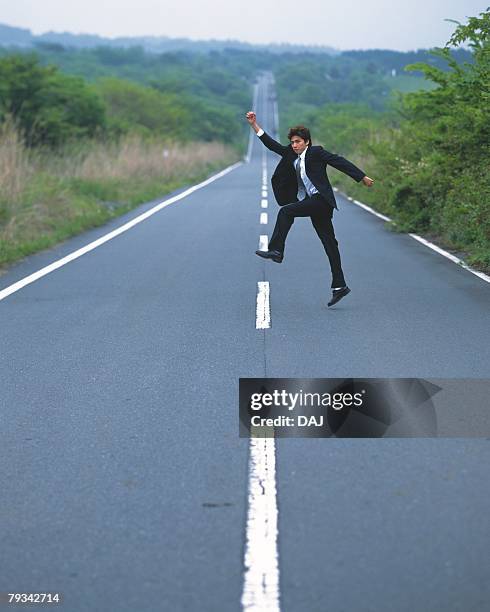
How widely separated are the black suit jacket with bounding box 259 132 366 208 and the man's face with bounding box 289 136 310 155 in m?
0.07

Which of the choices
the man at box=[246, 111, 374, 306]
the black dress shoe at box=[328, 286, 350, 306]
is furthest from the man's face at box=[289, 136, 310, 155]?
the black dress shoe at box=[328, 286, 350, 306]

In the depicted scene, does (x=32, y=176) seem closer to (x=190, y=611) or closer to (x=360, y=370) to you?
(x=360, y=370)

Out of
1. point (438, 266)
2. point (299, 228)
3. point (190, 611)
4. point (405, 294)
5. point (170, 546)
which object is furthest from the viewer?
point (299, 228)

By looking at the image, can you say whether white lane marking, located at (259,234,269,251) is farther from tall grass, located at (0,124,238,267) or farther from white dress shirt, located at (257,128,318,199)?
white dress shirt, located at (257,128,318,199)

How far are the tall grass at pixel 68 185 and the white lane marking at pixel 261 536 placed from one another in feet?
30.2

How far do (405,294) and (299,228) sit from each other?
29.2 feet

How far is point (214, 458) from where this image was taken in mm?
5094

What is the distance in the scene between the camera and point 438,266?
518 inches

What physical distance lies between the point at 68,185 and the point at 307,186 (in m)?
14.6

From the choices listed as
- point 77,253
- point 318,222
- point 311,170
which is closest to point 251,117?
point 311,170

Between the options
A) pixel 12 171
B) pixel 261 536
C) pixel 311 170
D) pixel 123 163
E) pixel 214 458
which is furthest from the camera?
pixel 123 163

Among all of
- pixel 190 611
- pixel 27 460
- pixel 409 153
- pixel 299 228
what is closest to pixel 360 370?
pixel 27 460

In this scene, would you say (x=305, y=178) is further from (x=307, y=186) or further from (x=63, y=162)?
(x=63, y=162)

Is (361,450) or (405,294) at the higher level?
(361,450)
